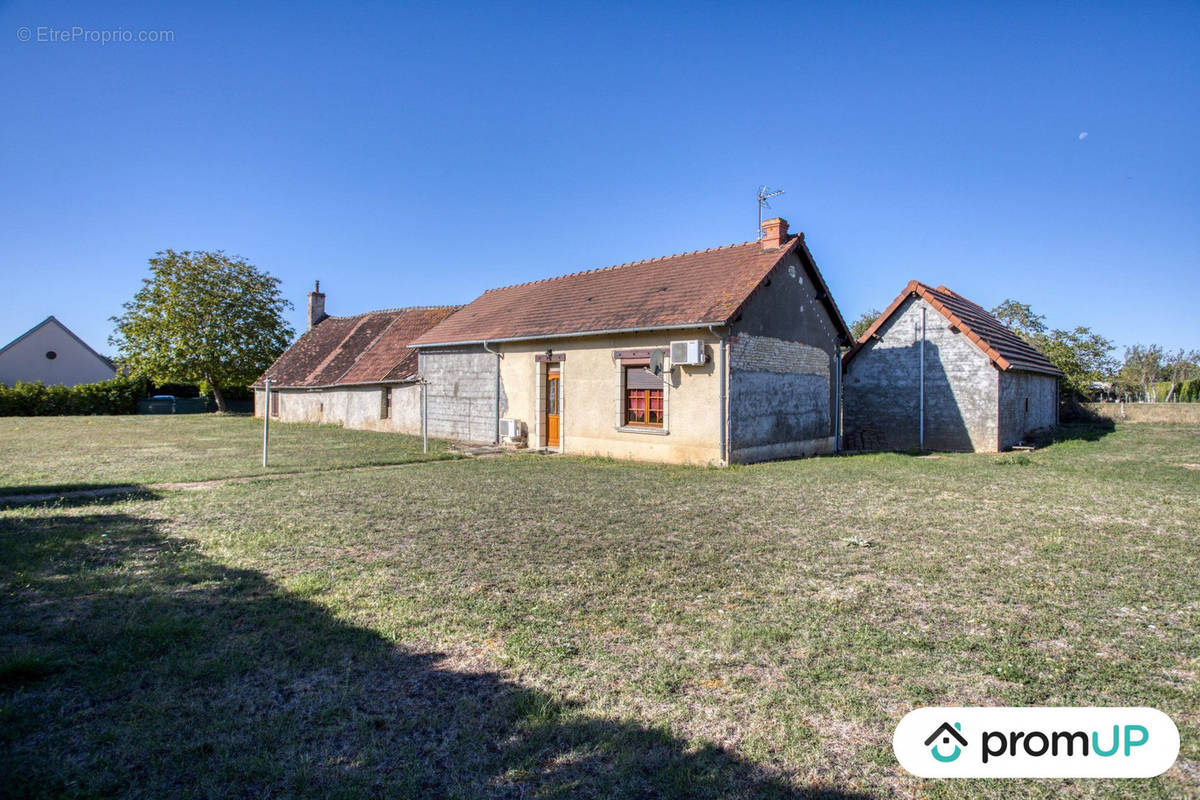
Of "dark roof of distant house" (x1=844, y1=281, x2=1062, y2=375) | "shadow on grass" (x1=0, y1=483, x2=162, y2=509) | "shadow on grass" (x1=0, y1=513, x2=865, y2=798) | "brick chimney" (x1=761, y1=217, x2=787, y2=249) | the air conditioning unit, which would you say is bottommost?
"shadow on grass" (x1=0, y1=513, x2=865, y2=798)

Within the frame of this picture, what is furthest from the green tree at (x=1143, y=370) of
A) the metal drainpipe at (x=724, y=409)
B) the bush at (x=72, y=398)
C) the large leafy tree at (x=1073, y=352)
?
the bush at (x=72, y=398)

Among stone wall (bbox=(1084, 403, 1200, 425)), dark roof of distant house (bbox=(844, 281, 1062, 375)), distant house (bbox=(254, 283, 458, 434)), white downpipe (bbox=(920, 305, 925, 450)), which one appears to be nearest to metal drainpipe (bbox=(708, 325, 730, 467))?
dark roof of distant house (bbox=(844, 281, 1062, 375))

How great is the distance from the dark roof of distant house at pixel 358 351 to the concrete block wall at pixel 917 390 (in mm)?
15943

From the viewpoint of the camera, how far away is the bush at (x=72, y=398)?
35.6 meters

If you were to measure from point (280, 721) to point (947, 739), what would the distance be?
339cm

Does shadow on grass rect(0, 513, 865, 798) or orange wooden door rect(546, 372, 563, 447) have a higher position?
orange wooden door rect(546, 372, 563, 447)

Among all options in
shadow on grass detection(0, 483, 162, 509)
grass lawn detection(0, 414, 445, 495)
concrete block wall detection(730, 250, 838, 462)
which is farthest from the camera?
concrete block wall detection(730, 250, 838, 462)

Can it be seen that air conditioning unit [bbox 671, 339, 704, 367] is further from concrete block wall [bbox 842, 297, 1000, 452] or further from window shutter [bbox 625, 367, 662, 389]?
concrete block wall [bbox 842, 297, 1000, 452]

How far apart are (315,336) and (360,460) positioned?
22292 mm

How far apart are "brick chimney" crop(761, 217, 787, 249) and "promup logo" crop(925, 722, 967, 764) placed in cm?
1411

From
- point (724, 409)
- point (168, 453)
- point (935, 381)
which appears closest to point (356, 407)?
point (168, 453)

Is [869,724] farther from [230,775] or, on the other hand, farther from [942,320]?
[942,320]

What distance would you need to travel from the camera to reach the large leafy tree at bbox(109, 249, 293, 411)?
116 feet

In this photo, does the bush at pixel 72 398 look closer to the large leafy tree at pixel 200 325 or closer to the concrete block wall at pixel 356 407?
the large leafy tree at pixel 200 325
